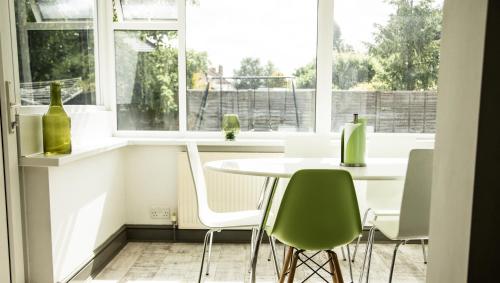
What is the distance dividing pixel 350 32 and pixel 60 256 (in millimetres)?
2719

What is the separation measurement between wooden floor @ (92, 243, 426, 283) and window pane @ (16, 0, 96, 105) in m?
1.21

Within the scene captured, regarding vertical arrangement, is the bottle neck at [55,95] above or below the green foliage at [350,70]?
below

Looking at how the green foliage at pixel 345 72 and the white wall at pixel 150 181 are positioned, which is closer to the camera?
the white wall at pixel 150 181

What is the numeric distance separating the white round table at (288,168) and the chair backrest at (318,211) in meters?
0.24

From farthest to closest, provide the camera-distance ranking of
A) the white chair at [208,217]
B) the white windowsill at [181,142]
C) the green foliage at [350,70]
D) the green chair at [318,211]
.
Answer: the green foliage at [350,70]
the white windowsill at [181,142]
the white chair at [208,217]
the green chair at [318,211]

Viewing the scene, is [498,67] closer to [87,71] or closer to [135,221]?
[87,71]

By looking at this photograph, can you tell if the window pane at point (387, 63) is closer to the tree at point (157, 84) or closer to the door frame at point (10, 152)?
the tree at point (157, 84)

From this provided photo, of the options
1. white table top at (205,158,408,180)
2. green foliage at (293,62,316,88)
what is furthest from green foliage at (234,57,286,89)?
white table top at (205,158,408,180)

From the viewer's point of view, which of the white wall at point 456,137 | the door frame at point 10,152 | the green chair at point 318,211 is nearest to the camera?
the white wall at point 456,137

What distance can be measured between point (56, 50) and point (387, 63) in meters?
2.54

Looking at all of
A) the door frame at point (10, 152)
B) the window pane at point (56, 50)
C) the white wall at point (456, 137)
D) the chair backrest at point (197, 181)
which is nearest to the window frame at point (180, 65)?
the window pane at point (56, 50)

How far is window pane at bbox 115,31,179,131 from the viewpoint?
10.9 ft

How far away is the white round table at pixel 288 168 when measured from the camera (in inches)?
76.2

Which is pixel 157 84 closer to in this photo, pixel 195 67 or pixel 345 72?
pixel 195 67
